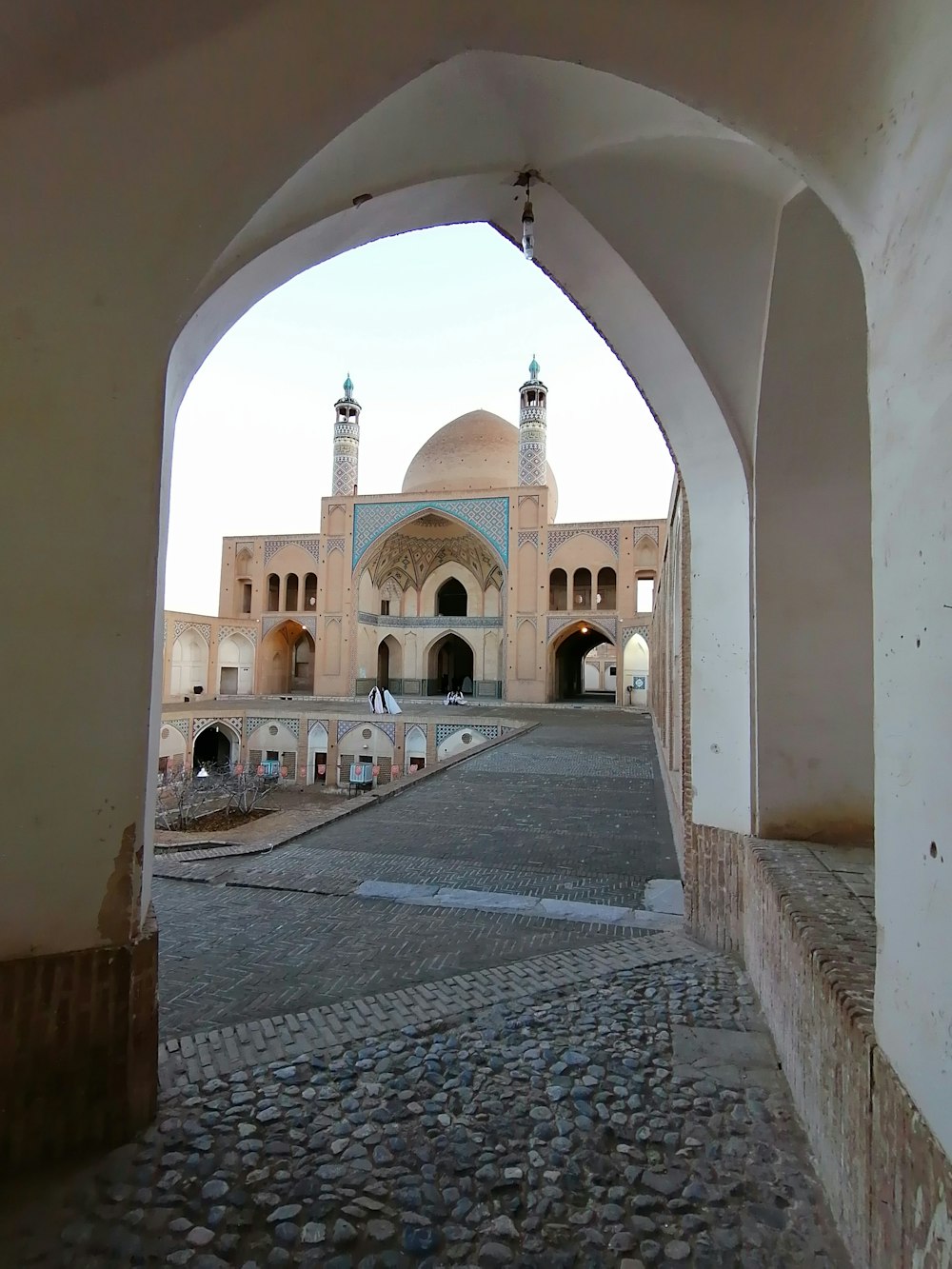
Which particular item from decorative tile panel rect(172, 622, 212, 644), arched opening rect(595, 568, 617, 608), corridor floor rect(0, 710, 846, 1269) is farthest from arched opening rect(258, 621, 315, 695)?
corridor floor rect(0, 710, 846, 1269)

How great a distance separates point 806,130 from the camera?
1.56 meters

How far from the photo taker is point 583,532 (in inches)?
877

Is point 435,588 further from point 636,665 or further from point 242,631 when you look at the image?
point 636,665

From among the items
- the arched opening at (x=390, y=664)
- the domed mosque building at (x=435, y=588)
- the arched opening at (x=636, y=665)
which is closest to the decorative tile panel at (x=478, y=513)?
the domed mosque building at (x=435, y=588)

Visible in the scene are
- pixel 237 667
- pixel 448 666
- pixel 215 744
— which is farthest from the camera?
pixel 448 666

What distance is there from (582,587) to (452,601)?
6.44m

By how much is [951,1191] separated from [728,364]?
2.95 metres

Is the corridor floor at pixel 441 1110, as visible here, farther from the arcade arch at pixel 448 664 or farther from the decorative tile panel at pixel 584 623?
the arcade arch at pixel 448 664

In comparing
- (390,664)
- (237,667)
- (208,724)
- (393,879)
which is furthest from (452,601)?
(393,879)

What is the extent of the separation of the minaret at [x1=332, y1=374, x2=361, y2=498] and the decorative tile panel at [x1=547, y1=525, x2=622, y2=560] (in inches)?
315

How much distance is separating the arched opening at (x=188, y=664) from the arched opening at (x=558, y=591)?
12.1m

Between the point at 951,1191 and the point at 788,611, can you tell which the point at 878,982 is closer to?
the point at 951,1191

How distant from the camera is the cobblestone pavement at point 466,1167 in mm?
1528

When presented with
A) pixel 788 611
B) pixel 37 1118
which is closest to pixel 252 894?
pixel 37 1118
